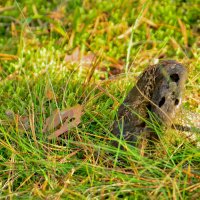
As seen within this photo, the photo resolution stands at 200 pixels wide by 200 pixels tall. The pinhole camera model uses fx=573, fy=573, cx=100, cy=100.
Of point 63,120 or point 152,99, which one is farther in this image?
point 63,120

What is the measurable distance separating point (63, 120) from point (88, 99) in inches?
13.7

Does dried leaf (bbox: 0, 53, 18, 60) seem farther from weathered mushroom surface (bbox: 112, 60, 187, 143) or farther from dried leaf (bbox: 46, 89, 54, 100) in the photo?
weathered mushroom surface (bbox: 112, 60, 187, 143)

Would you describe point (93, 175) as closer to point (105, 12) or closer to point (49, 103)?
point (49, 103)

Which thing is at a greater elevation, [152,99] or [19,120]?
[152,99]

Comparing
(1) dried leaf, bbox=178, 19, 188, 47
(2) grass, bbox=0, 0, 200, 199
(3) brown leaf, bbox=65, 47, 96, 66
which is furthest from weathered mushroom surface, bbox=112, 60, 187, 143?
(1) dried leaf, bbox=178, 19, 188, 47

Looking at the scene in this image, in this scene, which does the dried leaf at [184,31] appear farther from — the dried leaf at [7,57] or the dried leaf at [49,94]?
the dried leaf at [49,94]

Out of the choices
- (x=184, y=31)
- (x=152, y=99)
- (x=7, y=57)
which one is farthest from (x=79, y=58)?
(x=152, y=99)

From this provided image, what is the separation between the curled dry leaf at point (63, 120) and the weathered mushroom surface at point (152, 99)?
0.86ft

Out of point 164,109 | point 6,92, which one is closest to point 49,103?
point 6,92

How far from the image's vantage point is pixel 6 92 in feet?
13.5

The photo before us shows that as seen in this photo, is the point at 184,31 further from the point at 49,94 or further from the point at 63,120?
the point at 63,120

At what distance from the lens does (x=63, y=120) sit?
3.53 m

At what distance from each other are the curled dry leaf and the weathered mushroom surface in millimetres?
262

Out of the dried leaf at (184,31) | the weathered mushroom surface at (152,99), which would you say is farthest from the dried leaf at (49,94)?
the dried leaf at (184,31)
